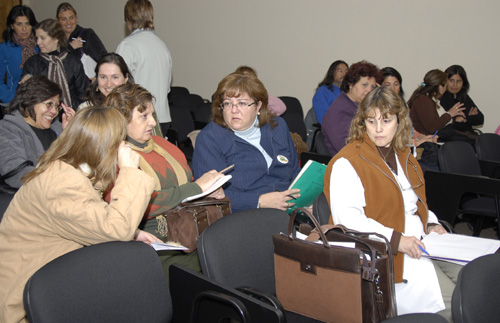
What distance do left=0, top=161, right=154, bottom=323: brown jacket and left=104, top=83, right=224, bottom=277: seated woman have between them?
0.40m

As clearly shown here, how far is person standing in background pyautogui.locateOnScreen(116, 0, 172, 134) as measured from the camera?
371 cm

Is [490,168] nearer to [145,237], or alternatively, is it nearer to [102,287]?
[145,237]

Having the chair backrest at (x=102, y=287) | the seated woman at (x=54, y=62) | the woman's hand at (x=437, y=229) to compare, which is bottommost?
the chair backrest at (x=102, y=287)

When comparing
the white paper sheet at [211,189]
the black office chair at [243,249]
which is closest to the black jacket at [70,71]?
the white paper sheet at [211,189]

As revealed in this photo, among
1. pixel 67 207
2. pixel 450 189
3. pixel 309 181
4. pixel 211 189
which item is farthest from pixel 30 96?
pixel 450 189

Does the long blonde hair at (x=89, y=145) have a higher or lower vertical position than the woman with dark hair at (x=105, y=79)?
lower

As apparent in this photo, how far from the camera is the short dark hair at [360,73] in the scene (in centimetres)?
347

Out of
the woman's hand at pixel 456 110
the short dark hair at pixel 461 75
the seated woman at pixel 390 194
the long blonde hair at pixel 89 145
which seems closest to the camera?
the long blonde hair at pixel 89 145

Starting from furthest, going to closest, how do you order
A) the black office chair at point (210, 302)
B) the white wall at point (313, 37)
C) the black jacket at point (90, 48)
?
the white wall at point (313, 37) → the black jacket at point (90, 48) → the black office chair at point (210, 302)

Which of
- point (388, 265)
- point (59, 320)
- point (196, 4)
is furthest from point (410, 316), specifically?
point (196, 4)

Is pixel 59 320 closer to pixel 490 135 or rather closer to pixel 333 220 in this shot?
pixel 333 220

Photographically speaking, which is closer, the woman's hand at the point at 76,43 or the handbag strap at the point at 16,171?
the handbag strap at the point at 16,171

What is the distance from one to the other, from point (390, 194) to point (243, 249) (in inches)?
28.4

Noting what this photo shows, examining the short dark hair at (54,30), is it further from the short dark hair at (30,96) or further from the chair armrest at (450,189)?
the chair armrest at (450,189)
